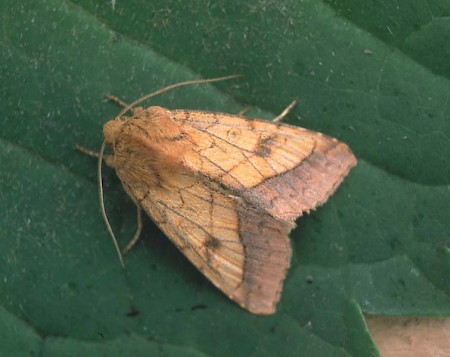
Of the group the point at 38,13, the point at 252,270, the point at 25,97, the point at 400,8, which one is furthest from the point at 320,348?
the point at 38,13

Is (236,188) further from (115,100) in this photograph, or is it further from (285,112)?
(115,100)

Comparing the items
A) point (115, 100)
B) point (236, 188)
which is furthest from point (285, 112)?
point (115, 100)

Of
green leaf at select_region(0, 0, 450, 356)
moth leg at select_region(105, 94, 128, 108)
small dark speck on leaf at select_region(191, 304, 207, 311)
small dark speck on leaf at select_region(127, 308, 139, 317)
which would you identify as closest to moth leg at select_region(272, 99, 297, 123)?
green leaf at select_region(0, 0, 450, 356)

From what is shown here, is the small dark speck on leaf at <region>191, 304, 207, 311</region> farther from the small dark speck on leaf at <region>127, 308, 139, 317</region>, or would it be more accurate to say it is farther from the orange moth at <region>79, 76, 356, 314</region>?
the small dark speck on leaf at <region>127, 308, 139, 317</region>

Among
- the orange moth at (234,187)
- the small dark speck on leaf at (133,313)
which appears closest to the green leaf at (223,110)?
the small dark speck on leaf at (133,313)

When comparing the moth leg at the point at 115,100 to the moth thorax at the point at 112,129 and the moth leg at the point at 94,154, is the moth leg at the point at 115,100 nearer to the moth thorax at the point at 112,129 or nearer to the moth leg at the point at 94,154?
the moth thorax at the point at 112,129

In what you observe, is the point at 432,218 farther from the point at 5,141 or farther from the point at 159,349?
the point at 5,141
